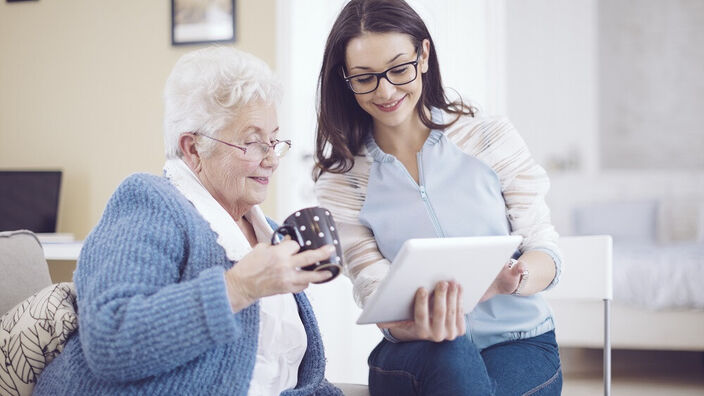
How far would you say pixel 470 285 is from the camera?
3.93ft

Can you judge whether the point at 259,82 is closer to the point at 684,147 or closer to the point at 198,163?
the point at 198,163

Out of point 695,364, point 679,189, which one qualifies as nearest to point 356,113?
point 695,364

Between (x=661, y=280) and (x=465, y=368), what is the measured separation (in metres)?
2.49

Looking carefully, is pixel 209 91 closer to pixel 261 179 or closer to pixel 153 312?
pixel 261 179

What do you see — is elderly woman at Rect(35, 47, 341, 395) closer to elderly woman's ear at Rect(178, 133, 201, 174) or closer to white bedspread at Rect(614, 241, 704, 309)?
elderly woman's ear at Rect(178, 133, 201, 174)

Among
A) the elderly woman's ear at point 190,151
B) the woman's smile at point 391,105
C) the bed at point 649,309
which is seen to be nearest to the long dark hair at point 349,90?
the woman's smile at point 391,105

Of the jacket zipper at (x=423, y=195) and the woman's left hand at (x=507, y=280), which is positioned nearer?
the woman's left hand at (x=507, y=280)

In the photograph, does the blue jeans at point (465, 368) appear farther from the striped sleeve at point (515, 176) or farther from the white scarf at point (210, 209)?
the white scarf at point (210, 209)

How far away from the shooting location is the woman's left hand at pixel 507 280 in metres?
1.37

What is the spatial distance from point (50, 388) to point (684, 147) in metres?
5.55

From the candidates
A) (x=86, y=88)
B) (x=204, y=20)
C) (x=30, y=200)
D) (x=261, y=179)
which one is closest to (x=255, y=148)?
(x=261, y=179)

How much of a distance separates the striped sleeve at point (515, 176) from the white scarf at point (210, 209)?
0.58 metres

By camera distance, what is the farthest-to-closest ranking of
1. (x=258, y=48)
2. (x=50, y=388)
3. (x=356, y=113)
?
(x=258, y=48) → (x=356, y=113) → (x=50, y=388)

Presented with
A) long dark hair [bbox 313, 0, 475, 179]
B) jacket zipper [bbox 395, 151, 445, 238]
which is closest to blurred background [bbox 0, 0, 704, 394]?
long dark hair [bbox 313, 0, 475, 179]
